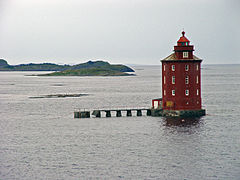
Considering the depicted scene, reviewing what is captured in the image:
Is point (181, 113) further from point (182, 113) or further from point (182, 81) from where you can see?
point (182, 81)

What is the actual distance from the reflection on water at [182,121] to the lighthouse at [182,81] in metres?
0.76

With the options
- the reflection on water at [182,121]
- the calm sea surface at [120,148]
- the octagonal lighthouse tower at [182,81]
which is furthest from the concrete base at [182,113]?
the calm sea surface at [120,148]

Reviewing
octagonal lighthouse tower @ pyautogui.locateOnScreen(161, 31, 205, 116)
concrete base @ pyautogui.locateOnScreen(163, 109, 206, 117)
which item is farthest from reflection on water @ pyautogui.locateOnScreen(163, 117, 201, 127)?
octagonal lighthouse tower @ pyautogui.locateOnScreen(161, 31, 205, 116)

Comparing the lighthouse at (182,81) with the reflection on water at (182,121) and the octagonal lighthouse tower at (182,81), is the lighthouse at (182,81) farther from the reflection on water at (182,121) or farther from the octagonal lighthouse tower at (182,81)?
the reflection on water at (182,121)

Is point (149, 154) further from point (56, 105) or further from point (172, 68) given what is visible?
point (56, 105)

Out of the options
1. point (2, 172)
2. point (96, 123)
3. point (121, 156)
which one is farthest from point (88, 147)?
point (96, 123)

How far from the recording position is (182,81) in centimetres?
6919

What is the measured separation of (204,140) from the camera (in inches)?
2154

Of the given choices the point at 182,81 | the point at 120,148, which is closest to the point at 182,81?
the point at 182,81

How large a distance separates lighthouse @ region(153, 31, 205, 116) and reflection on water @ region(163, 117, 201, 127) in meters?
0.76

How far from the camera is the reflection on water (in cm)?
6503

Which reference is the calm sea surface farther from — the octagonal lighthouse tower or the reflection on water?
the octagonal lighthouse tower

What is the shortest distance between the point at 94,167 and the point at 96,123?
25922 mm

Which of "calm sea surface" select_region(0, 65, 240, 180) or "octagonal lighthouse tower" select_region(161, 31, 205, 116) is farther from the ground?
"octagonal lighthouse tower" select_region(161, 31, 205, 116)
